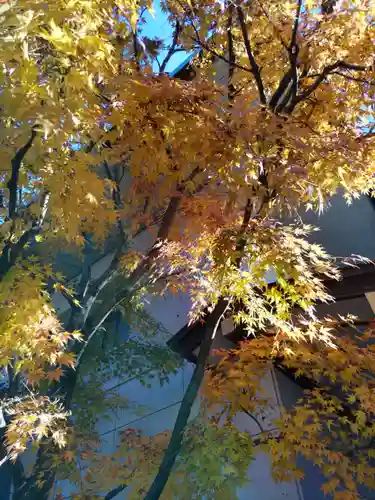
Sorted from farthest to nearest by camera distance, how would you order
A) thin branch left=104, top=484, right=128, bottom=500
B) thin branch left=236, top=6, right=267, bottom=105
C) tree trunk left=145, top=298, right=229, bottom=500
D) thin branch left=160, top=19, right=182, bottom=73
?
thin branch left=160, top=19, right=182, bottom=73 → thin branch left=104, top=484, right=128, bottom=500 → thin branch left=236, top=6, right=267, bottom=105 → tree trunk left=145, top=298, right=229, bottom=500

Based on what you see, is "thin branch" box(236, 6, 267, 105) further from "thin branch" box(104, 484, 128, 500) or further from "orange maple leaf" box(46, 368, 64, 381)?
"thin branch" box(104, 484, 128, 500)

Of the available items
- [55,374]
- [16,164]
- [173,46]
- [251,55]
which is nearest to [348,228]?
[173,46]

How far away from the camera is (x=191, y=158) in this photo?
3.77 metres

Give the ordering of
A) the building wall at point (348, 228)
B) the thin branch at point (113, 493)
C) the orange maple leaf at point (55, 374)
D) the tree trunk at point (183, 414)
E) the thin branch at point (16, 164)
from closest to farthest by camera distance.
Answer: the thin branch at point (16, 164) < the tree trunk at point (183, 414) < the thin branch at point (113, 493) < the orange maple leaf at point (55, 374) < the building wall at point (348, 228)

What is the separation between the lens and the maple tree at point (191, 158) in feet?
9.03

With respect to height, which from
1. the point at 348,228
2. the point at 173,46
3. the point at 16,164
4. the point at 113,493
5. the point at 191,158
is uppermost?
the point at 173,46

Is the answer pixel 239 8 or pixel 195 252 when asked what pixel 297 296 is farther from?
pixel 239 8

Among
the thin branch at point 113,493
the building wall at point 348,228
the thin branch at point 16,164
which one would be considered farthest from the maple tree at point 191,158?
the building wall at point 348,228

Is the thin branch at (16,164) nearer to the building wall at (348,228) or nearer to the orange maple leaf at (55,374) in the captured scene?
the orange maple leaf at (55,374)

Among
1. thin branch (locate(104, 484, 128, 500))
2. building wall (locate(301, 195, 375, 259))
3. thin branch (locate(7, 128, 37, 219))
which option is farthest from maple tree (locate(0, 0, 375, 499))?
building wall (locate(301, 195, 375, 259))

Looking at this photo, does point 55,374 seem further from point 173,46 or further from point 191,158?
point 173,46

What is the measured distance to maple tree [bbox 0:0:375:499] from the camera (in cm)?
275

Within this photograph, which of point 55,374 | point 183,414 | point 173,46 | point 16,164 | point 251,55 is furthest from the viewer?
point 173,46

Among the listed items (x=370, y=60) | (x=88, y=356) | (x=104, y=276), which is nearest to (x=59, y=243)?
(x=104, y=276)
